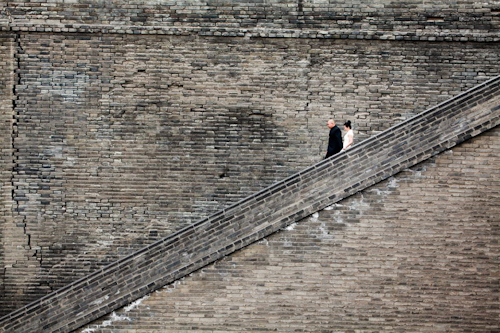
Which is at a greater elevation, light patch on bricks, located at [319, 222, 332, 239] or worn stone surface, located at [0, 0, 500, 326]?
worn stone surface, located at [0, 0, 500, 326]

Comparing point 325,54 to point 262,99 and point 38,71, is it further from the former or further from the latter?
point 38,71

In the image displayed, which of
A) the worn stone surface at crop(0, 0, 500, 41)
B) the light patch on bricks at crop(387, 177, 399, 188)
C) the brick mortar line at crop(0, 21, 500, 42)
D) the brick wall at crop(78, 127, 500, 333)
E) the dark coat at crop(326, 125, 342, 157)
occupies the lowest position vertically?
the brick wall at crop(78, 127, 500, 333)

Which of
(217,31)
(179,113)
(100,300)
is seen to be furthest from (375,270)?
(217,31)

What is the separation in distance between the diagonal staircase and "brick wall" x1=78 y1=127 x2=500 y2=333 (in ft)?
0.58

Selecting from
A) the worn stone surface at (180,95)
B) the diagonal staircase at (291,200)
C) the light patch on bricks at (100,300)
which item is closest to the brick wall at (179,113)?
the worn stone surface at (180,95)

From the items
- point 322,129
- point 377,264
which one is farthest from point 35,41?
point 377,264

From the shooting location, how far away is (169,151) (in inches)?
422

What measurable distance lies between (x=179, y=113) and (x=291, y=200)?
3.63m

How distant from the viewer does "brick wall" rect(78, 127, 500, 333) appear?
8211mm

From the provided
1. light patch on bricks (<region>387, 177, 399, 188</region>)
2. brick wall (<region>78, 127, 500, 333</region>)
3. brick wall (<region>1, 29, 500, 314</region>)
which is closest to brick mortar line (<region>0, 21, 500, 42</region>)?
brick wall (<region>1, 29, 500, 314</region>)

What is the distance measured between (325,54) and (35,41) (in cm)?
617

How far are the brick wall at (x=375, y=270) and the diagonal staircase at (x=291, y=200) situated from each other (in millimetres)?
177

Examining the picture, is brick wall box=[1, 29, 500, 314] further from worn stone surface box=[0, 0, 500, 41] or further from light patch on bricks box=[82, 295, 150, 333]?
light patch on bricks box=[82, 295, 150, 333]

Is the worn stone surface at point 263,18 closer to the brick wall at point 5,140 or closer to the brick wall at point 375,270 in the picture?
the brick wall at point 5,140
